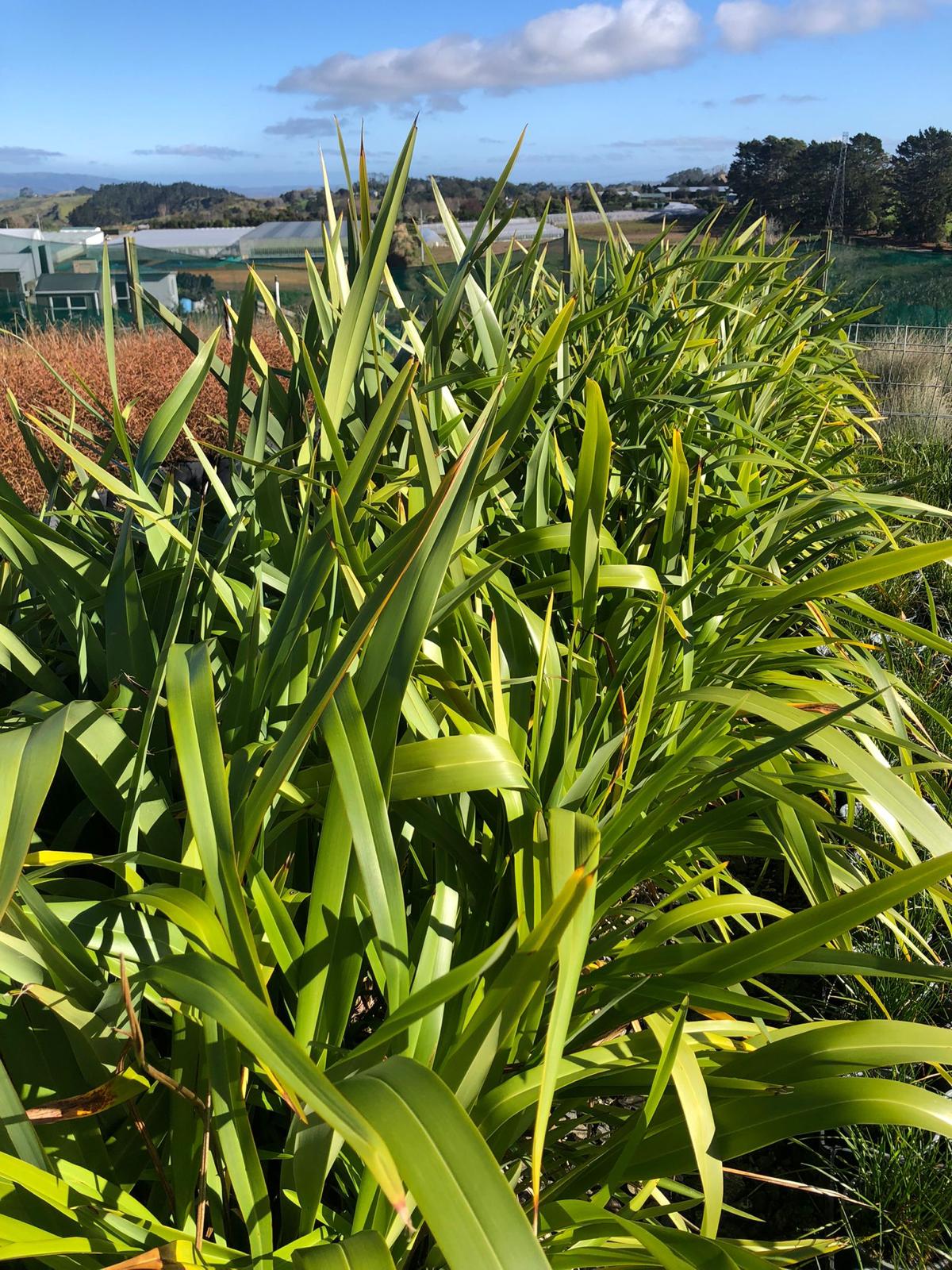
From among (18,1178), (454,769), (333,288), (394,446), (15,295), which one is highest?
(15,295)

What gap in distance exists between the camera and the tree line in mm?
6398

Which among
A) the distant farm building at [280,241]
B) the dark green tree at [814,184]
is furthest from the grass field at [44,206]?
the dark green tree at [814,184]

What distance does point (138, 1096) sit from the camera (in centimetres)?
68

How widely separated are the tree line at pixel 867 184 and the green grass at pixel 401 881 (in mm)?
6289

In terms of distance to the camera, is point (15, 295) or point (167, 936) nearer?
point (167, 936)

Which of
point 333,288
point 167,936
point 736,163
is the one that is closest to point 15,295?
point 736,163

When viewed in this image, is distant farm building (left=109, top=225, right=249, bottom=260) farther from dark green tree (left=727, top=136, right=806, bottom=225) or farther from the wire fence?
the wire fence

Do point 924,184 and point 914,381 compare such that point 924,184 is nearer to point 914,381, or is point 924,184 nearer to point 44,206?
point 914,381

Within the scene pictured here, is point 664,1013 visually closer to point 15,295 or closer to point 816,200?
point 816,200

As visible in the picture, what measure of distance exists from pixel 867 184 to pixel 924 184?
40 centimetres

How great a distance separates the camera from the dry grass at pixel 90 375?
17.8 ft

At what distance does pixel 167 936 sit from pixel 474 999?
237mm

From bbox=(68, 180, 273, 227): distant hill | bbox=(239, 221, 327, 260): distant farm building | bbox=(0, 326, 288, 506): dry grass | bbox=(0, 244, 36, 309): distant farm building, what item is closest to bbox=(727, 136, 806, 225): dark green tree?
bbox=(0, 326, 288, 506): dry grass

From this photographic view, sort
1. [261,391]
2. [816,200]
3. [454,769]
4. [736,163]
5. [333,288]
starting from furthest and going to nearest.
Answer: [816,200] < [736,163] < [333,288] < [261,391] < [454,769]
